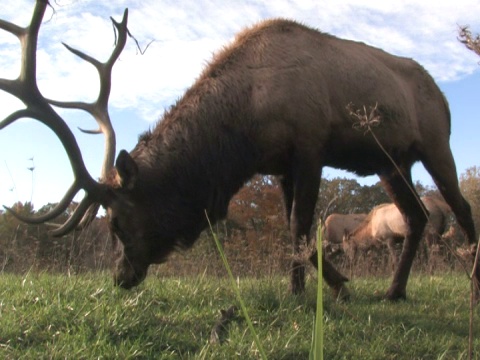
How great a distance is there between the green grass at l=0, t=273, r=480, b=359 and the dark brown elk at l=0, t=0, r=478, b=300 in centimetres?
48

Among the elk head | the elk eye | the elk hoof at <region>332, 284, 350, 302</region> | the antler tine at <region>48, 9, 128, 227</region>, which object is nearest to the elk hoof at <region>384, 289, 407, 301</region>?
the elk hoof at <region>332, 284, 350, 302</region>

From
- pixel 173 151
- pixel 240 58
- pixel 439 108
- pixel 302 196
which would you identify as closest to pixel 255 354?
pixel 302 196

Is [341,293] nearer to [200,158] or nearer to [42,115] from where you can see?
[200,158]

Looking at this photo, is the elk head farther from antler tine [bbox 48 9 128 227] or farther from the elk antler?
antler tine [bbox 48 9 128 227]

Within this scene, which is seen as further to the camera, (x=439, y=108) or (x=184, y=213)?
(x=439, y=108)

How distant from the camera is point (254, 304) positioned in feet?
13.1

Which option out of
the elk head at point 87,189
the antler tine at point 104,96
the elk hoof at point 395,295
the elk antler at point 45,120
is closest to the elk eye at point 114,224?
the elk head at point 87,189

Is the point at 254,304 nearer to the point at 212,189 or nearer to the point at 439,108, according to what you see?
the point at 212,189

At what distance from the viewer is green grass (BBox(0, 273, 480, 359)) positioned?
309 centimetres

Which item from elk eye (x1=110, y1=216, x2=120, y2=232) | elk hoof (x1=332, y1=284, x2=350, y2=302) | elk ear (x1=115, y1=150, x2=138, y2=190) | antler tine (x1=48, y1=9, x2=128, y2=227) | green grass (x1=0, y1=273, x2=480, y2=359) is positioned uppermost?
antler tine (x1=48, y1=9, x2=128, y2=227)

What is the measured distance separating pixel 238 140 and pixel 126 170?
0.91 m

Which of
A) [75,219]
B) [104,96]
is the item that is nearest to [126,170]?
[75,219]

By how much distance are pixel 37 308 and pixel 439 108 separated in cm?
431

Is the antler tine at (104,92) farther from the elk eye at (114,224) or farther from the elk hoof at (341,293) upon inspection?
the elk hoof at (341,293)
